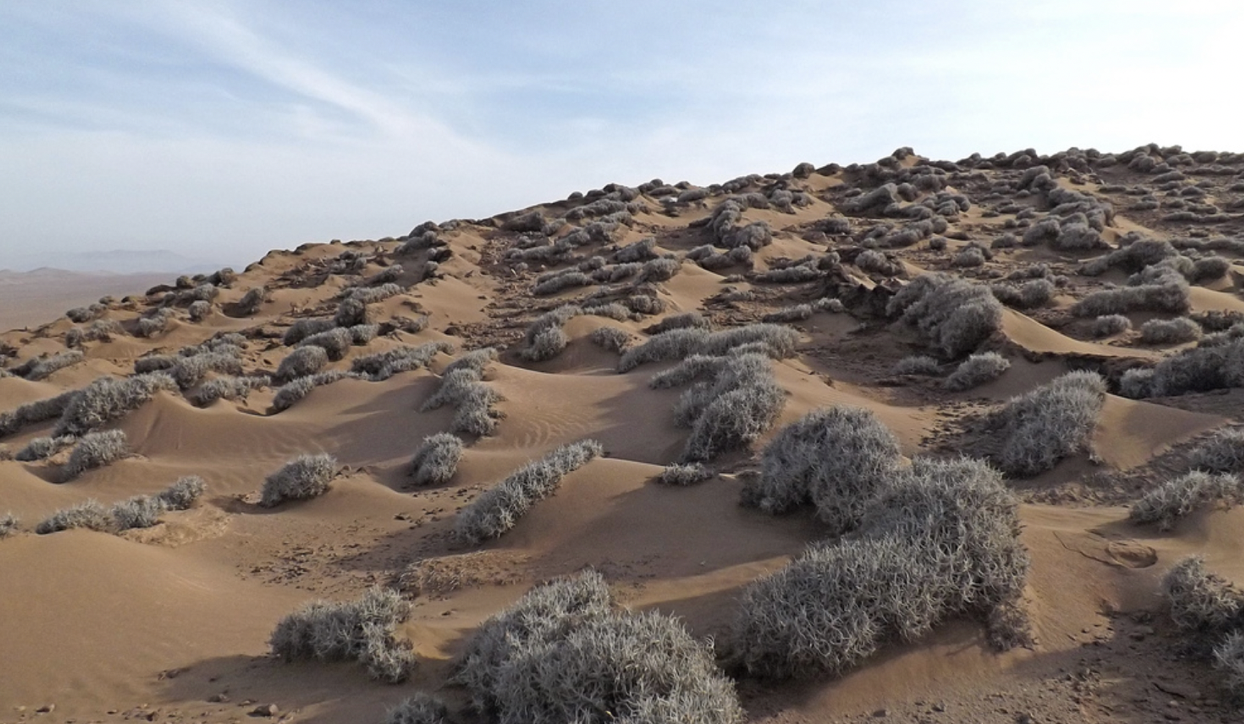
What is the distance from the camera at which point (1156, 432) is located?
23.6 ft

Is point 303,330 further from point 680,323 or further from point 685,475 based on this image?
point 685,475

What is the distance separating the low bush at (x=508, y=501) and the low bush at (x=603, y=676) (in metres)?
2.86

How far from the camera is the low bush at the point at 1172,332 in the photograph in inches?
461

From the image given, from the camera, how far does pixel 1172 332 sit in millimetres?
11750

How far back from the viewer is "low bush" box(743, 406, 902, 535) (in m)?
5.60

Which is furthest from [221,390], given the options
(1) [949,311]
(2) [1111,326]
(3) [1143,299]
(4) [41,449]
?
(3) [1143,299]

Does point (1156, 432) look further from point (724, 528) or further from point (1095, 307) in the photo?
point (1095, 307)

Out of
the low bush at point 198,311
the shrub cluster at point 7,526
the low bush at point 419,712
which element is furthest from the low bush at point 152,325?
the low bush at point 419,712

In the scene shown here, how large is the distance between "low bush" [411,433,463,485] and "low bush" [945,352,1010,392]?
6986 mm

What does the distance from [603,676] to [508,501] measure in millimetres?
3721

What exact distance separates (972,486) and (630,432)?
5427mm

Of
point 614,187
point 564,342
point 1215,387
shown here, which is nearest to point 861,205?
point 614,187

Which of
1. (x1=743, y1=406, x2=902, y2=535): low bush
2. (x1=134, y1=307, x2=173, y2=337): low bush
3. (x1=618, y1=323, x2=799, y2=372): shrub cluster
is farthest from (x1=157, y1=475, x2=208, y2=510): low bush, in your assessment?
(x1=134, y1=307, x2=173, y2=337): low bush

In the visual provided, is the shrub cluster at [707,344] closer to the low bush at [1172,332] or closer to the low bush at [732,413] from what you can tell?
the low bush at [732,413]
